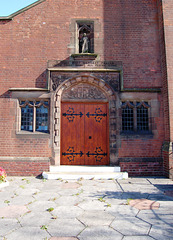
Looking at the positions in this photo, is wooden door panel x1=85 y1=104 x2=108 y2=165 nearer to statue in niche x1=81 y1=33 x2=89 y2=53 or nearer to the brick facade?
the brick facade

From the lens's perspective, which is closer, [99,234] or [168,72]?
[99,234]

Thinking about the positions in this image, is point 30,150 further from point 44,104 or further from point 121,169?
point 121,169

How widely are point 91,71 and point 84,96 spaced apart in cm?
103

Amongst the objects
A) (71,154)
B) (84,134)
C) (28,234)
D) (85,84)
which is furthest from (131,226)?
(85,84)

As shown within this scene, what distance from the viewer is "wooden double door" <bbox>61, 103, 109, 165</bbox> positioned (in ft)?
21.8

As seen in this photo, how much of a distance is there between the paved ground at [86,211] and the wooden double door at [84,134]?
1.36 meters

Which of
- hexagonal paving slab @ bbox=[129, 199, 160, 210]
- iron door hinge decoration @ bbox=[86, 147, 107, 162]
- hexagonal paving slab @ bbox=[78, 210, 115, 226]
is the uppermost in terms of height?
iron door hinge decoration @ bbox=[86, 147, 107, 162]

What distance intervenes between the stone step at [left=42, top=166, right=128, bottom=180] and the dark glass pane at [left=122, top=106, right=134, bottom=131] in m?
1.63

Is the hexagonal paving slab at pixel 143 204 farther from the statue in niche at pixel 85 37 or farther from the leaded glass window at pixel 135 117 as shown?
the statue in niche at pixel 85 37

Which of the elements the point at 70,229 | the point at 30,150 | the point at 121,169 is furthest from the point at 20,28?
the point at 70,229

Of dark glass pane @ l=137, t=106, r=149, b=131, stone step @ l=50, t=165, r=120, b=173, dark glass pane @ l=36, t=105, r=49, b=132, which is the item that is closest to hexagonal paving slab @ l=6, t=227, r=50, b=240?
stone step @ l=50, t=165, r=120, b=173

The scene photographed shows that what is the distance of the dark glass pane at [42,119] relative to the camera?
21.7ft

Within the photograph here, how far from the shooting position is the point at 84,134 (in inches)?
265

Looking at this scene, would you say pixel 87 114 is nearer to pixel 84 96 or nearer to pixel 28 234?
pixel 84 96
